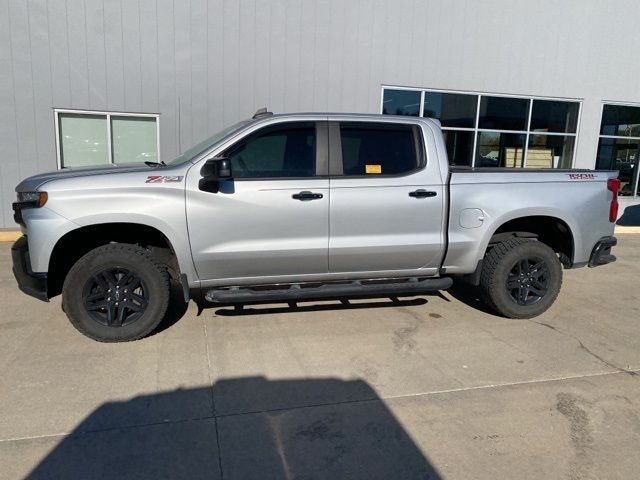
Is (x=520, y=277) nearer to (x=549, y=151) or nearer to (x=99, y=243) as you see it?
Result: (x=99, y=243)

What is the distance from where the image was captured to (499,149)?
1206 cm

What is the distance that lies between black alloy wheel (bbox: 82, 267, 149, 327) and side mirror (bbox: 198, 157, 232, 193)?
3.29ft

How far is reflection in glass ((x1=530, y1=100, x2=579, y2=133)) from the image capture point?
39.4 ft

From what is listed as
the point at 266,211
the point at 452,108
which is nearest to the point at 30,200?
the point at 266,211

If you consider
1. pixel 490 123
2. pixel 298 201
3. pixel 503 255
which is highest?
pixel 490 123

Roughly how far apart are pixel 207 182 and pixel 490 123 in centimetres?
935

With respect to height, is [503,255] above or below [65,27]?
below

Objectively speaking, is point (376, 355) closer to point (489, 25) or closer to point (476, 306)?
point (476, 306)

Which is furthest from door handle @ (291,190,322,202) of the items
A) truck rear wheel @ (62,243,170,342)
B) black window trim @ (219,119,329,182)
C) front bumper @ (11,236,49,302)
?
front bumper @ (11,236,49,302)

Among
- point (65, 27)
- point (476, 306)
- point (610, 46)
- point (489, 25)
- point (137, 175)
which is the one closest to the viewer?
point (137, 175)

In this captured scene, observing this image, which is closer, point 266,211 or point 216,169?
point 216,169

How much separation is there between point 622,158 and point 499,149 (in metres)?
3.80

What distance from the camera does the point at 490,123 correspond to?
11.8m

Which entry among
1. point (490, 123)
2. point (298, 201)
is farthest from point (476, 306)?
point (490, 123)
